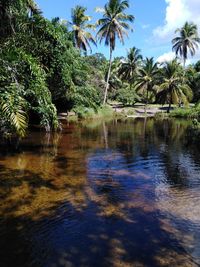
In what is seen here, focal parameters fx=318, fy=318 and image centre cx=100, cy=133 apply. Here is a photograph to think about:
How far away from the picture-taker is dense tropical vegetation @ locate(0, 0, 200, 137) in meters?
8.79

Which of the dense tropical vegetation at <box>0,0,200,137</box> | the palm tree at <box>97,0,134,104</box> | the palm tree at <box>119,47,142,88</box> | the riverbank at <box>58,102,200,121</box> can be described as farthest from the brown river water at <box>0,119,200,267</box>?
the palm tree at <box>119,47,142,88</box>

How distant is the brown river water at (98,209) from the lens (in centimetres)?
589

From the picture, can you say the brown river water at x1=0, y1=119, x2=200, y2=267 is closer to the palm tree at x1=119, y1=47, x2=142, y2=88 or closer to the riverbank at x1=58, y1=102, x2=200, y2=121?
the riverbank at x1=58, y1=102, x2=200, y2=121

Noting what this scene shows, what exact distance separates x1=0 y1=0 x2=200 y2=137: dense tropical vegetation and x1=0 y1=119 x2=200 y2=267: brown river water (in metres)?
1.94

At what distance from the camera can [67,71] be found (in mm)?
15062

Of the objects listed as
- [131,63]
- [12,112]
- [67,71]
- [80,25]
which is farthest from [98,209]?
[131,63]

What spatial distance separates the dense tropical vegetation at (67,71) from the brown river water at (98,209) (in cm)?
194

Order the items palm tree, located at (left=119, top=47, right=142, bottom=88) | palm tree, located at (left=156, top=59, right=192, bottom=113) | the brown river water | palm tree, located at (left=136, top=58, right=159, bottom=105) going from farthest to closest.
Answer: palm tree, located at (left=119, top=47, right=142, bottom=88) → palm tree, located at (left=136, top=58, right=159, bottom=105) → palm tree, located at (left=156, top=59, right=192, bottom=113) → the brown river water

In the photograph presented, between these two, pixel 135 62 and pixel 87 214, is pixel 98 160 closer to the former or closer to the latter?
pixel 87 214

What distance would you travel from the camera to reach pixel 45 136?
842 inches

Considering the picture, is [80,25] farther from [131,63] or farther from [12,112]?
[12,112]

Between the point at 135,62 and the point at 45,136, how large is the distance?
38989mm

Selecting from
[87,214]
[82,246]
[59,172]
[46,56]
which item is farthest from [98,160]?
[82,246]

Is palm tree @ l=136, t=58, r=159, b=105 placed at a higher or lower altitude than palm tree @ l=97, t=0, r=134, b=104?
lower
